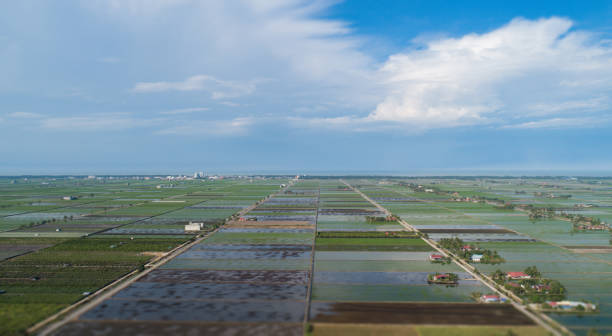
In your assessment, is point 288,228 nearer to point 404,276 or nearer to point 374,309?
point 404,276

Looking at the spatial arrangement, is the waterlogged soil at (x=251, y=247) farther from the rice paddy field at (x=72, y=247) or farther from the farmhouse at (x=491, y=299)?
the farmhouse at (x=491, y=299)

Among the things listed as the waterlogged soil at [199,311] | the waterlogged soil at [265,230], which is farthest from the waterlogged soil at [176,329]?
the waterlogged soil at [265,230]

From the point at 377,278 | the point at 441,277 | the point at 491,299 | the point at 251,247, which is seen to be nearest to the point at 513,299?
the point at 491,299

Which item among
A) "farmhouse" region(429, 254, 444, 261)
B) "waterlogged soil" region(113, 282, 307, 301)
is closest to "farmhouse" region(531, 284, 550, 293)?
"farmhouse" region(429, 254, 444, 261)

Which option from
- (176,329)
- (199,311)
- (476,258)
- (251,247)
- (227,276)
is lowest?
(176,329)

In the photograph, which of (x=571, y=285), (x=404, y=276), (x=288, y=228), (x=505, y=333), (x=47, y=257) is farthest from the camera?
(x=288, y=228)

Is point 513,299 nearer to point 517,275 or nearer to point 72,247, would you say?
point 517,275

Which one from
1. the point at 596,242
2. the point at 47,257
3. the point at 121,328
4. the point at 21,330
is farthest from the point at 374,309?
the point at 596,242

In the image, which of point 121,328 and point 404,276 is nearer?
point 121,328
